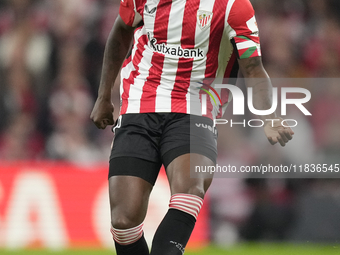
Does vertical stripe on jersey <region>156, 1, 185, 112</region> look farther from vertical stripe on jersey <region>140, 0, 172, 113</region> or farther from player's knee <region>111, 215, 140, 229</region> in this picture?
player's knee <region>111, 215, 140, 229</region>

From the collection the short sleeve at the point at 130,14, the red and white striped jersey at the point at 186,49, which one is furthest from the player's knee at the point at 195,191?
the short sleeve at the point at 130,14

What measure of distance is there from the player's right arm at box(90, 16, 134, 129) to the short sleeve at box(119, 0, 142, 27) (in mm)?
42

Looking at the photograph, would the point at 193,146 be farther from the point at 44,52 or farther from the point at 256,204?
the point at 44,52

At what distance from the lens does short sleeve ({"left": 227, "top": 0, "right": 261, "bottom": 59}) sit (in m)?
3.15

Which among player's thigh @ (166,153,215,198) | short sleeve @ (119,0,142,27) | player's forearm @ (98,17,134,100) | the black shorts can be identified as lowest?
player's thigh @ (166,153,215,198)

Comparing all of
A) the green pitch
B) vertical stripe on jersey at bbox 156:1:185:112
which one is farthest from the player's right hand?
the green pitch

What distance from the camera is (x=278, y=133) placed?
2992 mm

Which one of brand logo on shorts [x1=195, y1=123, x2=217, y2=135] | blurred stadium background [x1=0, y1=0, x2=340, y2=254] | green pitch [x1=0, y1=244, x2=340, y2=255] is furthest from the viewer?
blurred stadium background [x1=0, y1=0, x2=340, y2=254]

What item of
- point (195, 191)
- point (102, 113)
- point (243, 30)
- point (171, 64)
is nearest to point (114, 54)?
point (102, 113)

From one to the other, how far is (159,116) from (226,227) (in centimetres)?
347

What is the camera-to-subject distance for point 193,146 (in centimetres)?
303

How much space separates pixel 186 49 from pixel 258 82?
45cm

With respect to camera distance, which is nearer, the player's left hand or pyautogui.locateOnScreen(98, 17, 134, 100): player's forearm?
the player's left hand

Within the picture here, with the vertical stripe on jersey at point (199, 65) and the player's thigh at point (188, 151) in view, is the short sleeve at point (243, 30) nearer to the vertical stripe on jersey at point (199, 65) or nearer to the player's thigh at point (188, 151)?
the vertical stripe on jersey at point (199, 65)
